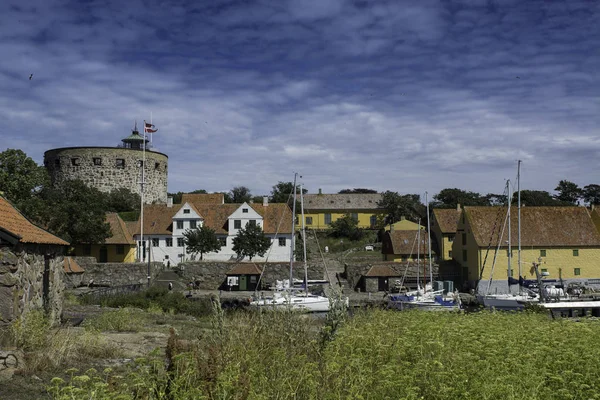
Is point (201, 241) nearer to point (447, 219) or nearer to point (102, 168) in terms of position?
point (447, 219)

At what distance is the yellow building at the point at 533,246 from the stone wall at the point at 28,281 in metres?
36.9

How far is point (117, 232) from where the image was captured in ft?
186

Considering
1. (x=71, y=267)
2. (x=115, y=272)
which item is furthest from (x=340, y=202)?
(x=71, y=267)

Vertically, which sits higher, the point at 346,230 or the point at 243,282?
the point at 346,230

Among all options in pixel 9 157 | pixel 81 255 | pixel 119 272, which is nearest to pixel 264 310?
pixel 9 157

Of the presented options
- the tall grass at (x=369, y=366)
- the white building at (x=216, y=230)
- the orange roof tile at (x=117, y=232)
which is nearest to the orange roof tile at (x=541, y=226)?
the white building at (x=216, y=230)

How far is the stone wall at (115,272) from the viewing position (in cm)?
5006

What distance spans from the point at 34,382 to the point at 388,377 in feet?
20.6

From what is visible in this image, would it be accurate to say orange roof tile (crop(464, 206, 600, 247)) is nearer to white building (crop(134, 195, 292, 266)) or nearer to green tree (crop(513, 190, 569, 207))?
white building (crop(134, 195, 292, 266))

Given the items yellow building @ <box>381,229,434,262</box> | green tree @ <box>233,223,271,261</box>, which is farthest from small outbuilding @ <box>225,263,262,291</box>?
yellow building @ <box>381,229,434,262</box>

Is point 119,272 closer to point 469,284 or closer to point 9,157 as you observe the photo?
point 9,157

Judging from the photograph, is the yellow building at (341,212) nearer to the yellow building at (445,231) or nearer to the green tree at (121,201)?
the yellow building at (445,231)

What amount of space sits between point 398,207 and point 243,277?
98.3ft

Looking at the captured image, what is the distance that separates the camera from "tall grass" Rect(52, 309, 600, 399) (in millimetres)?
7426
